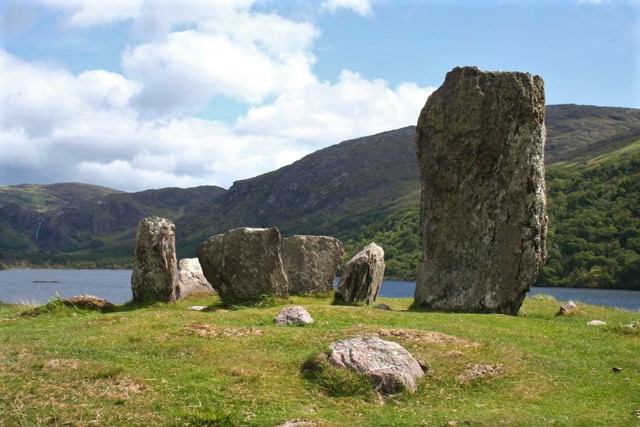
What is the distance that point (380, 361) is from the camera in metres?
15.0

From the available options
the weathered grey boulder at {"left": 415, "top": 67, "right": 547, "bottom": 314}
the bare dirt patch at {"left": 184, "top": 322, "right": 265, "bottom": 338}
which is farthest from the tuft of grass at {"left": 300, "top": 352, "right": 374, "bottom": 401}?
the weathered grey boulder at {"left": 415, "top": 67, "right": 547, "bottom": 314}

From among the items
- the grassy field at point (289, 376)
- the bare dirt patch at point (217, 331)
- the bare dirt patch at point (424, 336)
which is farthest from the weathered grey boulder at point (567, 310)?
the bare dirt patch at point (217, 331)

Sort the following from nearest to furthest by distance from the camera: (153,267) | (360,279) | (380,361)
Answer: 1. (380,361)
2. (153,267)
3. (360,279)

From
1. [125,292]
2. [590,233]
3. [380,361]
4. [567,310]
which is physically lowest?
[125,292]

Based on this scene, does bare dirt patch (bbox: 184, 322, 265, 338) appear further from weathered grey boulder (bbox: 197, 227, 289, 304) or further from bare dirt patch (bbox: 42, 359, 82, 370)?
weathered grey boulder (bbox: 197, 227, 289, 304)

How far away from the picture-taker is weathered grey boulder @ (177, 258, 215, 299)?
34.4 m

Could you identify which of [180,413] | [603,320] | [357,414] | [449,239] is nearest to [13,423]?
[180,413]

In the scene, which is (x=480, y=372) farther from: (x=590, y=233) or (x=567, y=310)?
(x=590, y=233)

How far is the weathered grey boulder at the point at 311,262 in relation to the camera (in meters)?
33.2

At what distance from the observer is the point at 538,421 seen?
505 inches

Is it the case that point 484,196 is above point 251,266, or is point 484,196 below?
above

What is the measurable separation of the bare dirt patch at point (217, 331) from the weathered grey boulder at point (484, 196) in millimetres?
10943

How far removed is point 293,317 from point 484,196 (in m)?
10.8

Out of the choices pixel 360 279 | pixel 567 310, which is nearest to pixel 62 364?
pixel 360 279
